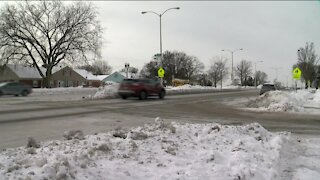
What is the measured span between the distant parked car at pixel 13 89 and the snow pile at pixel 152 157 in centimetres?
3172

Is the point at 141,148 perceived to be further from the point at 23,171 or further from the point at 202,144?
the point at 23,171

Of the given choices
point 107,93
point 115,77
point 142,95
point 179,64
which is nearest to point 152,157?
point 142,95

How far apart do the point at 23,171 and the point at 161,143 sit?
3.11 metres

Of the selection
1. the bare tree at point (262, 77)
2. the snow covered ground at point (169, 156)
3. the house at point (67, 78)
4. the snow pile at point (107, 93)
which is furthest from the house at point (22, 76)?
the bare tree at point (262, 77)

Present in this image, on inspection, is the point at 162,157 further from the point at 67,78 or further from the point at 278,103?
the point at 67,78

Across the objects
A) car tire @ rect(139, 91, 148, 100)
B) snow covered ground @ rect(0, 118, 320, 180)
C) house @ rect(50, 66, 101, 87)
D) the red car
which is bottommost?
snow covered ground @ rect(0, 118, 320, 180)

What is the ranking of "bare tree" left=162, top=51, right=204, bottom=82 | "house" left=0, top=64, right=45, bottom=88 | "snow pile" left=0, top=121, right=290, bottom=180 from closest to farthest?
"snow pile" left=0, top=121, right=290, bottom=180 → "house" left=0, top=64, right=45, bottom=88 → "bare tree" left=162, top=51, right=204, bottom=82

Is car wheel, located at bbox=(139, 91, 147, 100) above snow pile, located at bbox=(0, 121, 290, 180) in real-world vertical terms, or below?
above

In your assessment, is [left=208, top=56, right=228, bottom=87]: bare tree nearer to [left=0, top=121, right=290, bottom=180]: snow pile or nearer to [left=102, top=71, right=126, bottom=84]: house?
[left=102, top=71, right=126, bottom=84]: house

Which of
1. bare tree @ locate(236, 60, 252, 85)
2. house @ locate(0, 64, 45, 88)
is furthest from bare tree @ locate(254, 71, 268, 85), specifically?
house @ locate(0, 64, 45, 88)

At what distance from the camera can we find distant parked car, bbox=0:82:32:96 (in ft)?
118

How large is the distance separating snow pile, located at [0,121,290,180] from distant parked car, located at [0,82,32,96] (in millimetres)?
31719

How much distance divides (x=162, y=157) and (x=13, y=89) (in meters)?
34.0

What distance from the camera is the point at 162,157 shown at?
20.9ft
